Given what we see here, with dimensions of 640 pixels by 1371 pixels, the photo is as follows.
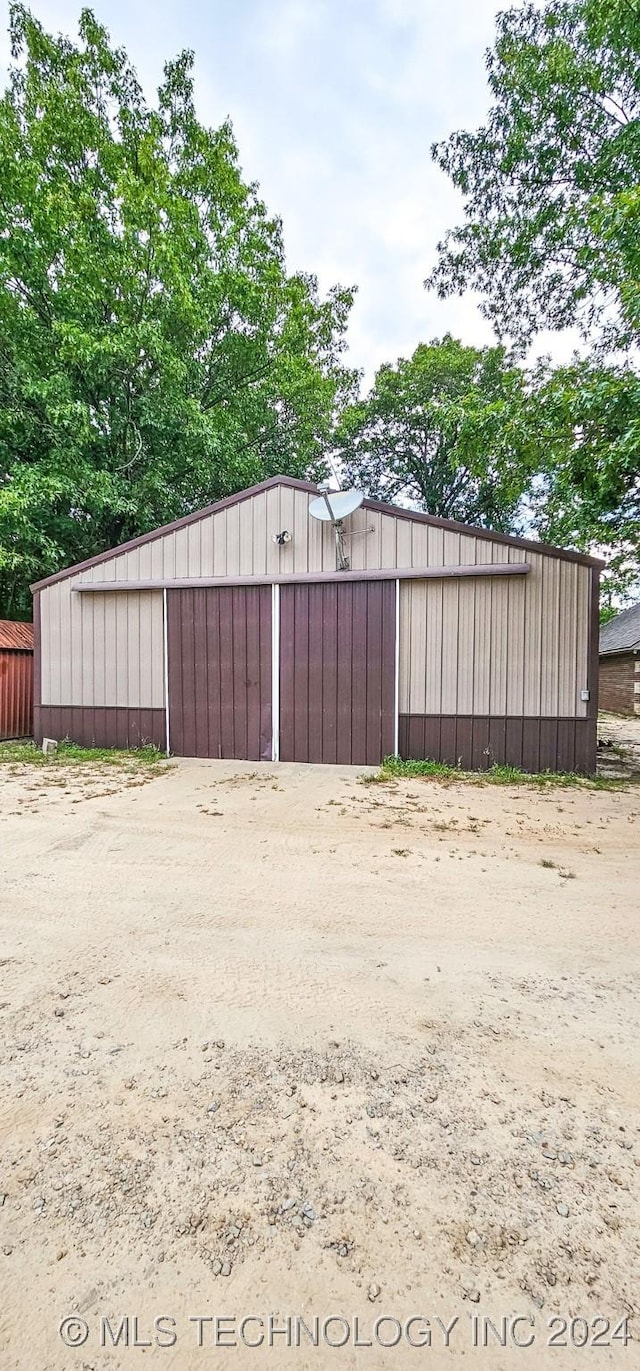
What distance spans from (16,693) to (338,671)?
5.85 meters

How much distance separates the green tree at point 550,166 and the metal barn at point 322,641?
4.30m

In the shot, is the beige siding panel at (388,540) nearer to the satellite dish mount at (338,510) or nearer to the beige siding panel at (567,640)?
the satellite dish mount at (338,510)

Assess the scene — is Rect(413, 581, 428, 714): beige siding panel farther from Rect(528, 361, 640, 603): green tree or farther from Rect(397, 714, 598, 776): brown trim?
Rect(528, 361, 640, 603): green tree

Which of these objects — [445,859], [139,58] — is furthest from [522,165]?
[445,859]

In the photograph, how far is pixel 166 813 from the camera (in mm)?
4668

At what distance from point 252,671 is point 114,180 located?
11.9 meters

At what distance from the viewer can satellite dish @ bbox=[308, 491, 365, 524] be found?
650 cm

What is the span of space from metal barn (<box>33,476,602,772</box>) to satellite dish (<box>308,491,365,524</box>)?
1.01ft

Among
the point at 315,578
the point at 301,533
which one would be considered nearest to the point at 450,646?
the point at 315,578

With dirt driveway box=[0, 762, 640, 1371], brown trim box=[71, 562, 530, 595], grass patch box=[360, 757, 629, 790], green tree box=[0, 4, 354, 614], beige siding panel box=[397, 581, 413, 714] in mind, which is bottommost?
dirt driveway box=[0, 762, 640, 1371]

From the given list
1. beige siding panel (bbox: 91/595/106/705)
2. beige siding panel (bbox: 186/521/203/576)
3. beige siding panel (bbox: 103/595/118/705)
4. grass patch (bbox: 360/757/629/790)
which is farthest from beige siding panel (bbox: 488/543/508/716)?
beige siding panel (bbox: 91/595/106/705)

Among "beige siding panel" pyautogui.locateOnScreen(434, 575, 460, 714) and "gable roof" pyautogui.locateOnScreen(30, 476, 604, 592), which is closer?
"gable roof" pyautogui.locateOnScreen(30, 476, 604, 592)

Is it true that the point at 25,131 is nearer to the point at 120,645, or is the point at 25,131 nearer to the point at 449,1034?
the point at 120,645

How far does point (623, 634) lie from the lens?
1698 centimetres
